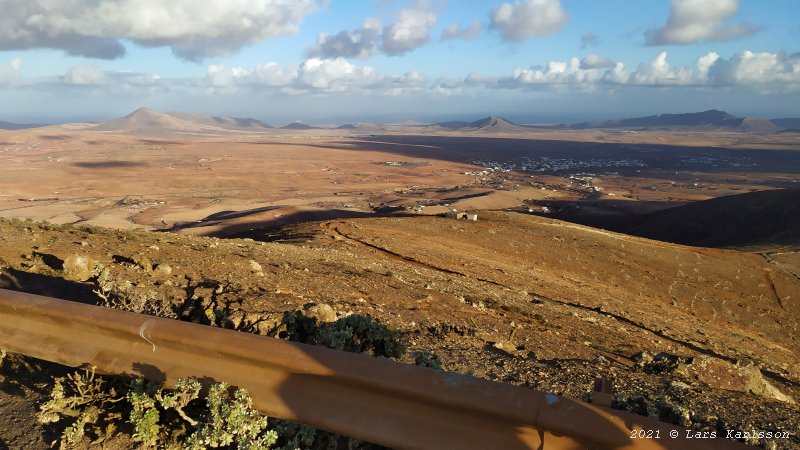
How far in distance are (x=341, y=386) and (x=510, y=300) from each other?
7301mm

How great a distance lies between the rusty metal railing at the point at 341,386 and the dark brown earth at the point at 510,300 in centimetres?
59

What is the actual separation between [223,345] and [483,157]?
113868mm

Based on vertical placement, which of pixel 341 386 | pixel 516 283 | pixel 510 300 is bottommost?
pixel 516 283

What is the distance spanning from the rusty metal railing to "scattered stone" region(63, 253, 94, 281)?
2443mm

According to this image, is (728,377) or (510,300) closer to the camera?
(728,377)

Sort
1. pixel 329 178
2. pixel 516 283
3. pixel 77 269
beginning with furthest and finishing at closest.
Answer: pixel 329 178, pixel 516 283, pixel 77 269

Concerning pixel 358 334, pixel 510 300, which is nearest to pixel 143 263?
pixel 358 334

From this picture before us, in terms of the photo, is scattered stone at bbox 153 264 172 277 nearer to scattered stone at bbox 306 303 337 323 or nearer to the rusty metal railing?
scattered stone at bbox 306 303 337 323

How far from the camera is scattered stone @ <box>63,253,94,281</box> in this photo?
5.61 meters

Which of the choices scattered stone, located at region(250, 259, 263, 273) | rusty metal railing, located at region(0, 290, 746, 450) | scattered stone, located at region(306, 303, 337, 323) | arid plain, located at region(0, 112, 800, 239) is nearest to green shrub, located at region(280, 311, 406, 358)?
→ scattered stone, located at region(306, 303, 337, 323)

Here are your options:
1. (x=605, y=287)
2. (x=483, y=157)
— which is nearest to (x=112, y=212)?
(x=605, y=287)

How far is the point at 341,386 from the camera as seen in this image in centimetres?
270

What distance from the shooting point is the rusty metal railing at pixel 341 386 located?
2.37 meters

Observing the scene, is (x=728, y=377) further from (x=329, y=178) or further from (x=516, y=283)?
(x=329, y=178)
